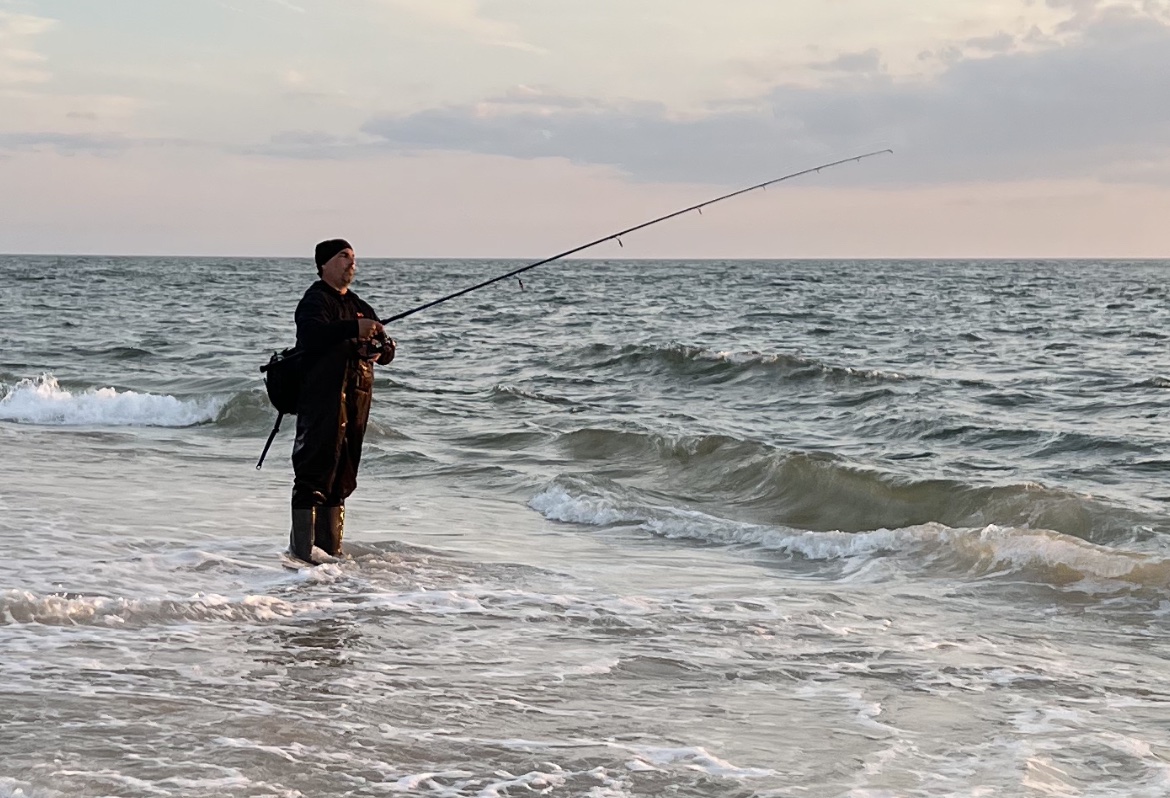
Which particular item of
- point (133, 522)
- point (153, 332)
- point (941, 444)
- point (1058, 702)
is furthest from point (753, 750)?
point (153, 332)

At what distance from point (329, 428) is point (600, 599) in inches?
61.9

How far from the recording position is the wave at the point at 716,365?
60.7ft

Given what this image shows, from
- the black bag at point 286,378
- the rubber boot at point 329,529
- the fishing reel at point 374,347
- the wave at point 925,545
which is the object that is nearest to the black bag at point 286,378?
the black bag at point 286,378

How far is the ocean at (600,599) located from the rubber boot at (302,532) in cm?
15

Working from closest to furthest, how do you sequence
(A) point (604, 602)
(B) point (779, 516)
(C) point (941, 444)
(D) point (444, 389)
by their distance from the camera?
(A) point (604, 602) → (B) point (779, 516) → (C) point (941, 444) → (D) point (444, 389)

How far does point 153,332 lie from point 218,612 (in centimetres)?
2247

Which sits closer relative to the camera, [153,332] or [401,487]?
[401,487]

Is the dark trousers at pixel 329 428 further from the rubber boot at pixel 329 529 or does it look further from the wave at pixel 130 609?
the wave at pixel 130 609

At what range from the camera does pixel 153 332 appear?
1053 inches

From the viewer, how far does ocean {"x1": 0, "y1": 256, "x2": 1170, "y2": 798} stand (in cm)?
397

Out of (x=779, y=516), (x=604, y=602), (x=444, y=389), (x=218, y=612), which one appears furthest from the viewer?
(x=444, y=389)

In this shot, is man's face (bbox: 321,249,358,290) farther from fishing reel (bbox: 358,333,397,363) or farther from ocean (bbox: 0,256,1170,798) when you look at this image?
ocean (bbox: 0,256,1170,798)

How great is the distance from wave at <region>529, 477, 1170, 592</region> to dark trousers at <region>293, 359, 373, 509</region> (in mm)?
2739

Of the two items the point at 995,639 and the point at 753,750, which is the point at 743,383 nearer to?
the point at 995,639
